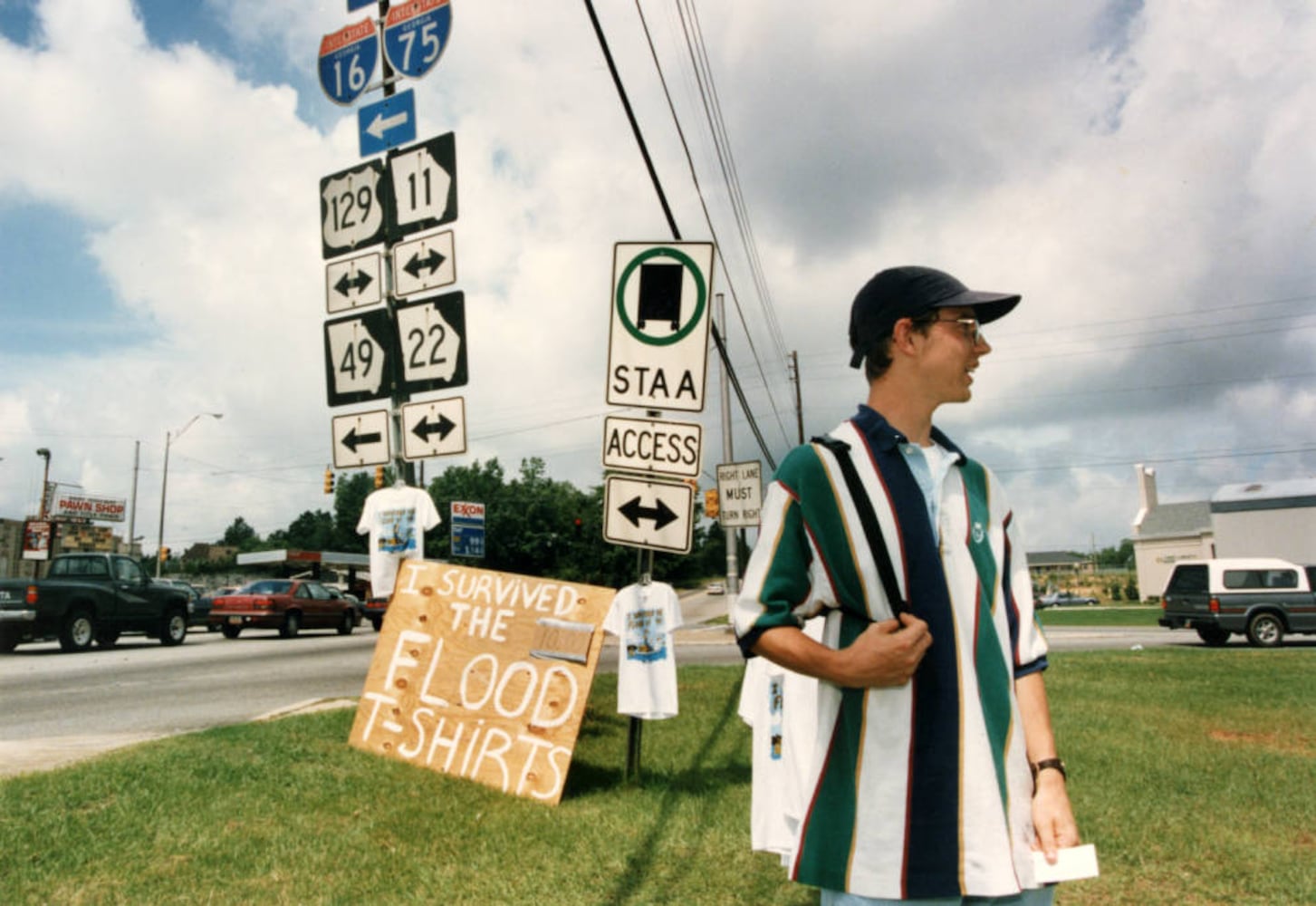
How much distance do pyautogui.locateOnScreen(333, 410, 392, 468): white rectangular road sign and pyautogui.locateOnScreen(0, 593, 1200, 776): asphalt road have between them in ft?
9.18

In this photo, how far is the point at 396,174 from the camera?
789 centimetres

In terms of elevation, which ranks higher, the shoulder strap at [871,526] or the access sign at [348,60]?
the access sign at [348,60]

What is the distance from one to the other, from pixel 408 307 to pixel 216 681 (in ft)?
28.2

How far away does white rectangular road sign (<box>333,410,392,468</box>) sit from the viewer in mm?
7652

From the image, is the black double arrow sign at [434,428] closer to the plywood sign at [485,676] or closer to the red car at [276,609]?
the plywood sign at [485,676]

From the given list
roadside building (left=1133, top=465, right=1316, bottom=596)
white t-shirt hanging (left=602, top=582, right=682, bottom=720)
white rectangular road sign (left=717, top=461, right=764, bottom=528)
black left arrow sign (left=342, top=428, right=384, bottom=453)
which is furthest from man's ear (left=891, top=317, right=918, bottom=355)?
roadside building (left=1133, top=465, right=1316, bottom=596)

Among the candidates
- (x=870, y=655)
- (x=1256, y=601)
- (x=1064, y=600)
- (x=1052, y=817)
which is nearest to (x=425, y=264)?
(x=870, y=655)

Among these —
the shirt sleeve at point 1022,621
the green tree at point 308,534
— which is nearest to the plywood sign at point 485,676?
the shirt sleeve at point 1022,621

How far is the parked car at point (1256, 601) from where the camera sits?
795 inches

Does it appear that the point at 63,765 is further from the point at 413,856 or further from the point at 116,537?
the point at 116,537

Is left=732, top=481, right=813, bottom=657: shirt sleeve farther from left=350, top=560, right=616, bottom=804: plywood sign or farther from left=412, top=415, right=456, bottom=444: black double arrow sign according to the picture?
left=412, top=415, right=456, bottom=444: black double arrow sign

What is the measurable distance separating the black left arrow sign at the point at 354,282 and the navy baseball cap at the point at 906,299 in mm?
6565

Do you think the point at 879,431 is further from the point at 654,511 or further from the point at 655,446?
the point at 654,511

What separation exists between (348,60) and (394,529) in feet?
13.9
